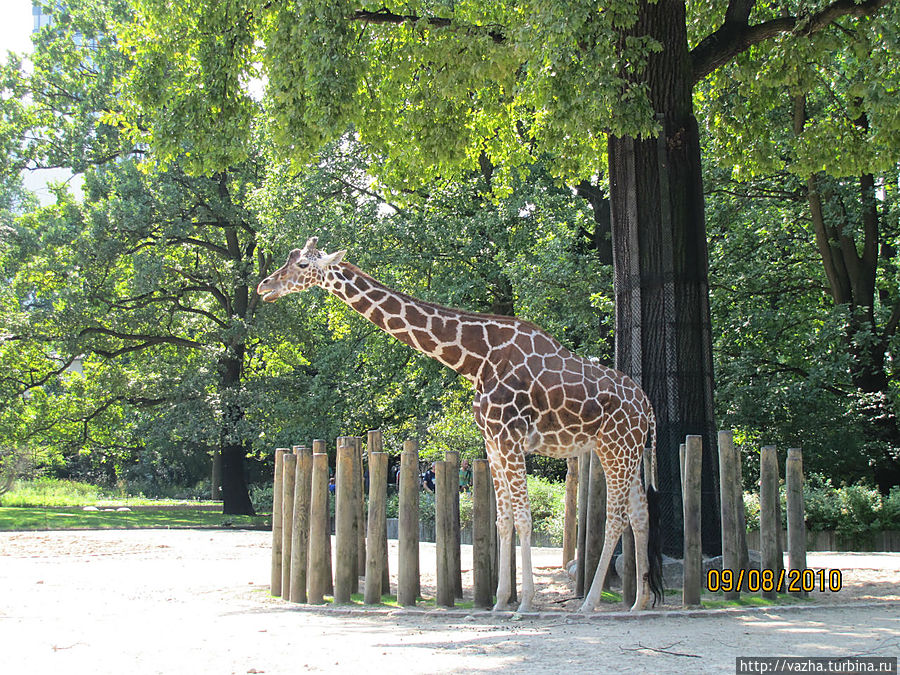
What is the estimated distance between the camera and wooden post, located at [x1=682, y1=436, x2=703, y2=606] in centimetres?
947

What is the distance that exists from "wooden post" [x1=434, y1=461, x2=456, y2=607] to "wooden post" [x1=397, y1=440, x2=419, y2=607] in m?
0.25

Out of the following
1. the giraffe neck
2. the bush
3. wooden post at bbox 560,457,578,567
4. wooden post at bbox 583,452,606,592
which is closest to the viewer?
the giraffe neck

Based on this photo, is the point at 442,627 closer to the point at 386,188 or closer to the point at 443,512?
the point at 443,512

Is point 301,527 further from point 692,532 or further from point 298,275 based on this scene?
point 692,532

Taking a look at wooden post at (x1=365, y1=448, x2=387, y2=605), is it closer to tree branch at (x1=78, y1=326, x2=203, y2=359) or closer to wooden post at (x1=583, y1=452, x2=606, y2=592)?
wooden post at (x1=583, y1=452, x2=606, y2=592)

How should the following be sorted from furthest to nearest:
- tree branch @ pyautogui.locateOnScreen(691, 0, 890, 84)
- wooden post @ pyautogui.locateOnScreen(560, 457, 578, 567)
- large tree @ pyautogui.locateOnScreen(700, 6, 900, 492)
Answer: large tree @ pyautogui.locateOnScreen(700, 6, 900, 492)
tree branch @ pyautogui.locateOnScreen(691, 0, 890, 84)
wooden post @ pyautogui.locateOnScreen(560, 457, 578, 567)

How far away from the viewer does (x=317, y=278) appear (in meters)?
10.7

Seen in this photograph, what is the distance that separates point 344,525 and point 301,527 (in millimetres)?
578

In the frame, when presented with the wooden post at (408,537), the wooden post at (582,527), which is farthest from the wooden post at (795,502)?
the wooden post at (408,537)

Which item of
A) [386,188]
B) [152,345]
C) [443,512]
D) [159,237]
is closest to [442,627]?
[443,512]

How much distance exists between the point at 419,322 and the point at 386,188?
8.26 meters

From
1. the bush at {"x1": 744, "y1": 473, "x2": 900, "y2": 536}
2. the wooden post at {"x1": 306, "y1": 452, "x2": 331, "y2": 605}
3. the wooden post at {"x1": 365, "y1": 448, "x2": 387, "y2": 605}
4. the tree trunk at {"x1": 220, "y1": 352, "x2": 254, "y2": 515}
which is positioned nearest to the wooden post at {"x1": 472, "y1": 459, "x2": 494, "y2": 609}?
the wooden post at {"x1": 365, "y1": 448, "x2": 387, "y2": 605}

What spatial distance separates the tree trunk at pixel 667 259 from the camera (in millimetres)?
12195

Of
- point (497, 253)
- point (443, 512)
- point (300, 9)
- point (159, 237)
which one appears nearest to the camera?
point (443, 512)
